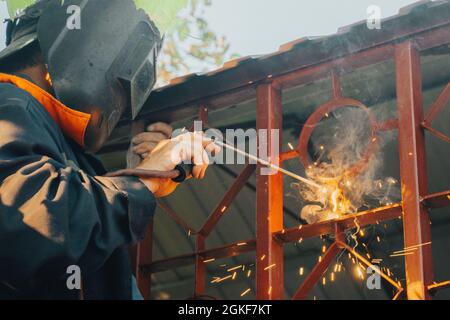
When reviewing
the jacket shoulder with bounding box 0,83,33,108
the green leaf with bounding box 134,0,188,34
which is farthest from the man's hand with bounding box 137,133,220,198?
the green leaf with bounding box 134,0,188,34

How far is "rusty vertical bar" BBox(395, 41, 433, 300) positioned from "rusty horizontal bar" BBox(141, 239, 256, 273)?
103 cm

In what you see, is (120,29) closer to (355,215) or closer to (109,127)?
(109,127)

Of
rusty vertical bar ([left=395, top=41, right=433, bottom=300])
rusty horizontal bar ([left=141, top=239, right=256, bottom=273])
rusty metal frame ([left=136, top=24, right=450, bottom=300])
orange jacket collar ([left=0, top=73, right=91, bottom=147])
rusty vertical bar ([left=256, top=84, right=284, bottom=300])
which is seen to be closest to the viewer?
orange jacket collar ([left=0, top=73, right=91, bottom=147])

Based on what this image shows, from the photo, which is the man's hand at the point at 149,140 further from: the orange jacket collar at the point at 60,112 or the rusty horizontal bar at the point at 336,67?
the rusty horizontal bar at the point at 336,67

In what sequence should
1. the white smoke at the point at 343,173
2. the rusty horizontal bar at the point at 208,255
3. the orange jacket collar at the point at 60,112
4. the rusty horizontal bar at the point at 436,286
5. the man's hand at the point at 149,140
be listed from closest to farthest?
the orange jacket collar at the point at 60,112
the man's hand at the point at 149,140
the rusty horizontal bar at the point at 436,286
the rusty horizontal bar at the point at 208,255
the white smoke at the point at 343,173

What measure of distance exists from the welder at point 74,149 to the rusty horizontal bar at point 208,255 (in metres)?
1.60

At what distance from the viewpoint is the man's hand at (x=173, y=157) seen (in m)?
3.25

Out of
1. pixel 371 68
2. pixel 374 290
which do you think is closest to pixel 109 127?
pixel 371 68

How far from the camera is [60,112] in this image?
134 inches

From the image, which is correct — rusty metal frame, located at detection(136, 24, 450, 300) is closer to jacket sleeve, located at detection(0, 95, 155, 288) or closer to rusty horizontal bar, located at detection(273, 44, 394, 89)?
rusty horizontal bar, located at detection(273, 44, 394, 89)

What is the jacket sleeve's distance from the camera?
2.71 meters

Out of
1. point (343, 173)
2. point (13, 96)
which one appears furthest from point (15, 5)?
point (343, 173)

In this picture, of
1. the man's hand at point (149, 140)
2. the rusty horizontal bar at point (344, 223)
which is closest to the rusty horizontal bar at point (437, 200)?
the rusty horizontal bar at point (344, 223)

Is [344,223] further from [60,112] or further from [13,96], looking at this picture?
[13,96]
